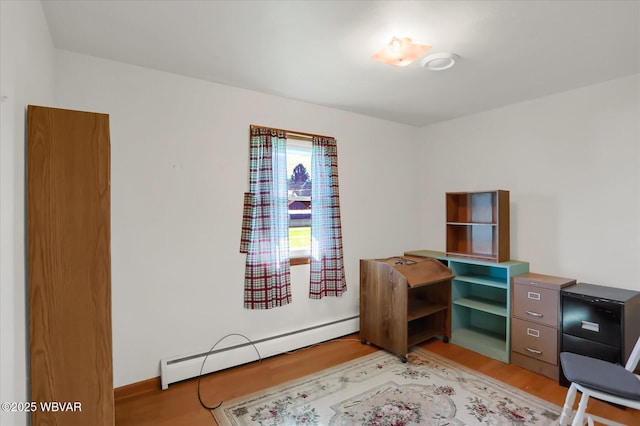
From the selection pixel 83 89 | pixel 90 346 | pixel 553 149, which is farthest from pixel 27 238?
pixel 553 149

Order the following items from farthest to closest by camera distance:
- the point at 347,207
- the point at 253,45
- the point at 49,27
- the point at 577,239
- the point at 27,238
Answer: the point at 347,207
the point at 577,239
the point at 253,45
the point at 49,27
the point at 27,238

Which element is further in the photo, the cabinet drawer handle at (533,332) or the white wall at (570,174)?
the cabinet drawer handle at (533,332)

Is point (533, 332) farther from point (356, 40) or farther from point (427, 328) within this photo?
point (356, 40)

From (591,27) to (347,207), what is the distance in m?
2.29

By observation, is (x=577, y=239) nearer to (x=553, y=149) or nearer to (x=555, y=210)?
(x=555, y=210)

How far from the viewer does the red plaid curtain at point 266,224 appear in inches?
108

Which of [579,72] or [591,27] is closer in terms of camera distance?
[591,27]

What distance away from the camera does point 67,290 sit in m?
1.41

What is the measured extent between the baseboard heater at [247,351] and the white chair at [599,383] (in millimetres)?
1893

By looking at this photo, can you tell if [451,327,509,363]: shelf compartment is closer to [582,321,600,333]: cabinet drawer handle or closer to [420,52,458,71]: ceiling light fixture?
[582,321,600,333]: cabinet drawer handle

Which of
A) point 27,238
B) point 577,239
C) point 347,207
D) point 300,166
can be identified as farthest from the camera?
point 347,207

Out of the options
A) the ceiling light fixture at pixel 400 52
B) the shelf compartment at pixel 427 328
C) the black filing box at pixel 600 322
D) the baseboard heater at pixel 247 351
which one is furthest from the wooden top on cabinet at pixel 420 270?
the ceiling light fixture at pixel 400 52

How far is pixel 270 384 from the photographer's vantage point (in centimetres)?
244

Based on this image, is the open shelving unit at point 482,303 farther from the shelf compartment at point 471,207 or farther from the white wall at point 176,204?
the white wall at point 176,204
